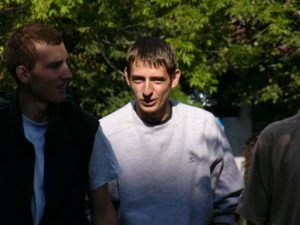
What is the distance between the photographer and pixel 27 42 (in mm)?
3811

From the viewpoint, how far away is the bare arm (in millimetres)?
3965

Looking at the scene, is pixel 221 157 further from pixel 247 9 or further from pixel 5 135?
pixel 247 9

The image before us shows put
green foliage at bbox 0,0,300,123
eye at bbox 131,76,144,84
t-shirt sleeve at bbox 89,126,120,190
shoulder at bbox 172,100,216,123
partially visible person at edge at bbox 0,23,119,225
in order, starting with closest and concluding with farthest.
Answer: partially visible person at edge at bbox 0,23,119,225 < t-shirt sleeve at bbox 89,126,120,190 < eye at bbox 131,76,144,84 < shoulder at bbox 172,100,216,123 < green foliage at bbox 0,0,300,123

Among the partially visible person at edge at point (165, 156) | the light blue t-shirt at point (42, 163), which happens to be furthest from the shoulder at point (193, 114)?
the light blue t-shirt at point (42, 163)

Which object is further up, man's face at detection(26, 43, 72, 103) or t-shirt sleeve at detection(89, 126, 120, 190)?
man's face at detection(26, 43, 72, 103)

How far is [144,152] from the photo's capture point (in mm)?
4746

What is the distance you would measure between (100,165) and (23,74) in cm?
49

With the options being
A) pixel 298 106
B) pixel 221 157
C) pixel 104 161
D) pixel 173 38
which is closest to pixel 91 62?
pixel 173 38

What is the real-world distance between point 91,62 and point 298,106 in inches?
171

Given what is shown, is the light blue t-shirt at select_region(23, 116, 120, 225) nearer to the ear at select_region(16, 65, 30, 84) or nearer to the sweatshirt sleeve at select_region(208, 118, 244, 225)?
the ear at select_region(16, 65, 30, 84)

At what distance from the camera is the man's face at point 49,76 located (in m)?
3.80

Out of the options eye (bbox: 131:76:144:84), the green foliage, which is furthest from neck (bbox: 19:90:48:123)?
the green foliage

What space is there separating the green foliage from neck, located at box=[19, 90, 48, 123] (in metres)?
6.73

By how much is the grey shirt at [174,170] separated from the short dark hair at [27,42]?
1.04m
